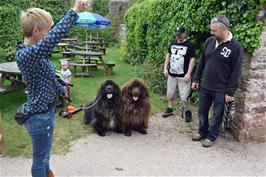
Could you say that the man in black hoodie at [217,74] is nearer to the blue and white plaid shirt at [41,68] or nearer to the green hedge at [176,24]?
the green hedge at [176,24]

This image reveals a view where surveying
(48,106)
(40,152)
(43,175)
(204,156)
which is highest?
(48,106)

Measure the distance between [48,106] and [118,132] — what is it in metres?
3.08

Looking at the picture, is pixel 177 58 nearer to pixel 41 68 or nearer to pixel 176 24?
pixel 176 24

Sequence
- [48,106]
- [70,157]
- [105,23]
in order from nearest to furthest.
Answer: [48,106] < [70,157] < [105,23]

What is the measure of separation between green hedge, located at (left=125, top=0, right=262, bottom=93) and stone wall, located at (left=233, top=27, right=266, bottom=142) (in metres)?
0.25

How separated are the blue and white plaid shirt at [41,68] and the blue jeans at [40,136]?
0.08m

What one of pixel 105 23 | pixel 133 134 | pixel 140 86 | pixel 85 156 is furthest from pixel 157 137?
pixel 105 23

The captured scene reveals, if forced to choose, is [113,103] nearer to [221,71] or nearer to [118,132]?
[118,132]

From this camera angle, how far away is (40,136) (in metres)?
3.02

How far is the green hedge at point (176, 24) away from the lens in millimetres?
5262

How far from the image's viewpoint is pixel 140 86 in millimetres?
5785

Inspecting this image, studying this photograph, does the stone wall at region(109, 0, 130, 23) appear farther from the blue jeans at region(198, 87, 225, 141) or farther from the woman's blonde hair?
the woman's blonde hair

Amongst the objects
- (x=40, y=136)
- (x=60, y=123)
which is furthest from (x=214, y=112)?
(x=40, y=136)

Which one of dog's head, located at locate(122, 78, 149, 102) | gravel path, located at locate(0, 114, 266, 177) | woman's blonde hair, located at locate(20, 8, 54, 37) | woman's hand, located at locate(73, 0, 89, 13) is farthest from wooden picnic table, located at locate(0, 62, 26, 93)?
woman's hand, located at locate(73, 0, 89, 13)
